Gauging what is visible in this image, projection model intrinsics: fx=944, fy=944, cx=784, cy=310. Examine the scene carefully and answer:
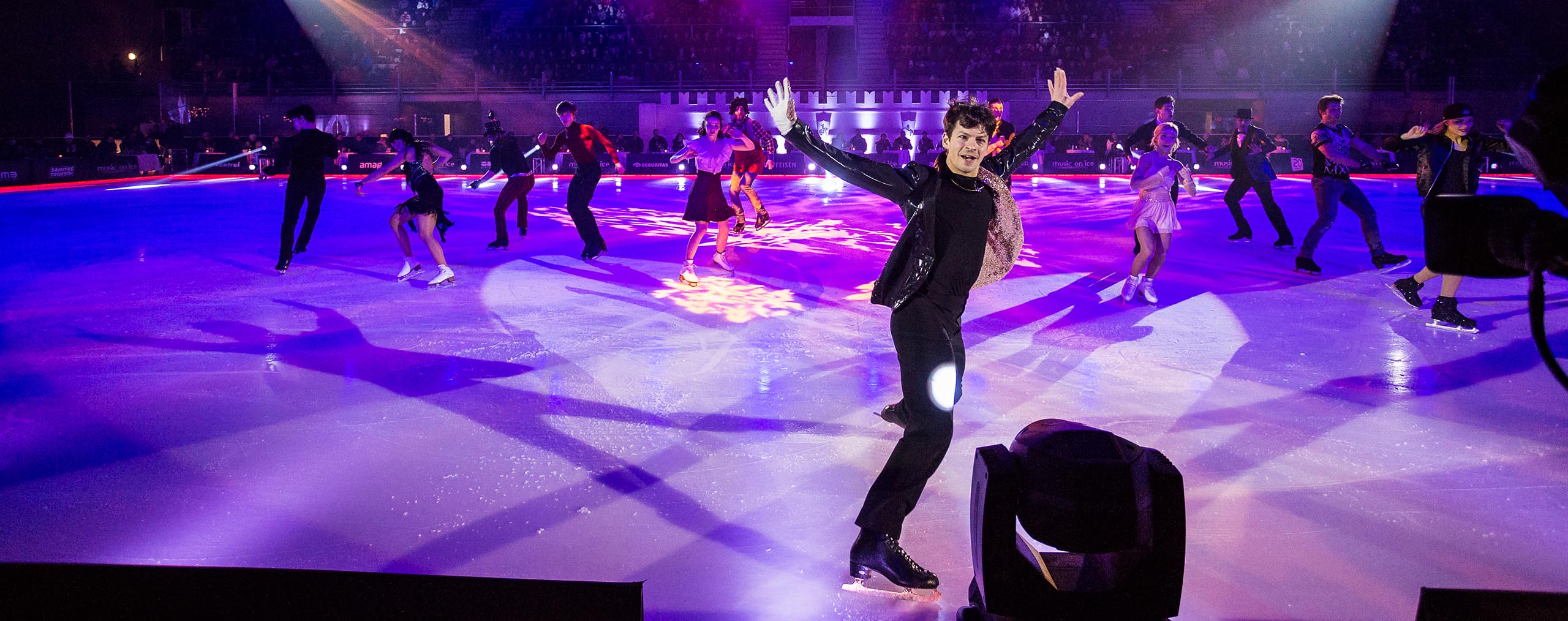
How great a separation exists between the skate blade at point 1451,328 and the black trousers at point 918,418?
17.5 ft

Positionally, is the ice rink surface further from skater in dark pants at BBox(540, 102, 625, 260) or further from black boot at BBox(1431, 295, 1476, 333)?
skater in dark pants at BBox(540, 102, 625, 260)

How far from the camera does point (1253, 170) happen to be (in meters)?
10.2

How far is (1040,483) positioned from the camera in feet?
6.18

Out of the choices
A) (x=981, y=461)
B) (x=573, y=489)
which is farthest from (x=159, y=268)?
(x=981, y=461)

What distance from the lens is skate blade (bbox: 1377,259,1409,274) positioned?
29.1 ft

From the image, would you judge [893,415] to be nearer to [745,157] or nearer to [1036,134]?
[1036,134]

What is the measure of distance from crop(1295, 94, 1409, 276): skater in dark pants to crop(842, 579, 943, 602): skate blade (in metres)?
7.23

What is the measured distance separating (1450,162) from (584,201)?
7.30 meters

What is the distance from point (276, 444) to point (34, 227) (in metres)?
10.5

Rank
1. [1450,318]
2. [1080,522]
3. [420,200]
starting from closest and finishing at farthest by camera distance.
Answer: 1. [1080,522]
2. [1450,318]
3. [420,200]

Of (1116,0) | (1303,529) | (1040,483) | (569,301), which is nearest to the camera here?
(1040,483)

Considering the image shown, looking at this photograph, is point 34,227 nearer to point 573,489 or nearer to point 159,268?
point 159,268

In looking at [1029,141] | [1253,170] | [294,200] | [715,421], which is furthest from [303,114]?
[1253,170]

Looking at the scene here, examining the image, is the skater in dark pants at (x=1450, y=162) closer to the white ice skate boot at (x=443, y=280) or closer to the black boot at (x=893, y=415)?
the black boot at (x=893, y=415)
